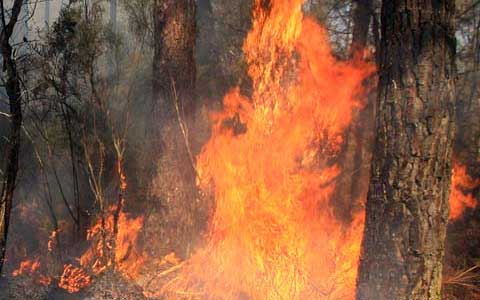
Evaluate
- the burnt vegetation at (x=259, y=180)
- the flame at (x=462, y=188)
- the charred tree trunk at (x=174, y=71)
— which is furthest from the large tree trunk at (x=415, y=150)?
the flame at (x=462, y=188)

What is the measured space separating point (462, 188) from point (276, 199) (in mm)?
5553

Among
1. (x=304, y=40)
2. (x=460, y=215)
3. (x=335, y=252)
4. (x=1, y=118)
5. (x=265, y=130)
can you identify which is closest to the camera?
(x=335, y=252)

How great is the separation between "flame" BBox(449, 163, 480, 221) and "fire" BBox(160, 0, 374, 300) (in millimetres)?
3517

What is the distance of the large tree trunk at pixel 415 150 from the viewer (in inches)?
133

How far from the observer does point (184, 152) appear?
6.65 meters

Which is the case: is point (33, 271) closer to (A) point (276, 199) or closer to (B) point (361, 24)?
(A) point (276, 199)

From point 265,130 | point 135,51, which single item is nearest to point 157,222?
point 265,130

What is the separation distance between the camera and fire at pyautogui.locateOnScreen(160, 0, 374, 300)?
480cm

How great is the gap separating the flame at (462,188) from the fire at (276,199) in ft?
11.5

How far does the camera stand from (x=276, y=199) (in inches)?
197

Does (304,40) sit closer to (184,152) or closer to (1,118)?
(184,152)

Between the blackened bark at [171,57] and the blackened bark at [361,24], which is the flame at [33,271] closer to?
the blackened bark at [171,57]

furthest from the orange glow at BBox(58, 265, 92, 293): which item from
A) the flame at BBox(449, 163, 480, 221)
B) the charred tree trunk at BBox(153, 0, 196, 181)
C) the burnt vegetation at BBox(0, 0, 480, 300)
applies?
the flame at BBox(449, 163, 480, 221)

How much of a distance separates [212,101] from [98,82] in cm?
301
